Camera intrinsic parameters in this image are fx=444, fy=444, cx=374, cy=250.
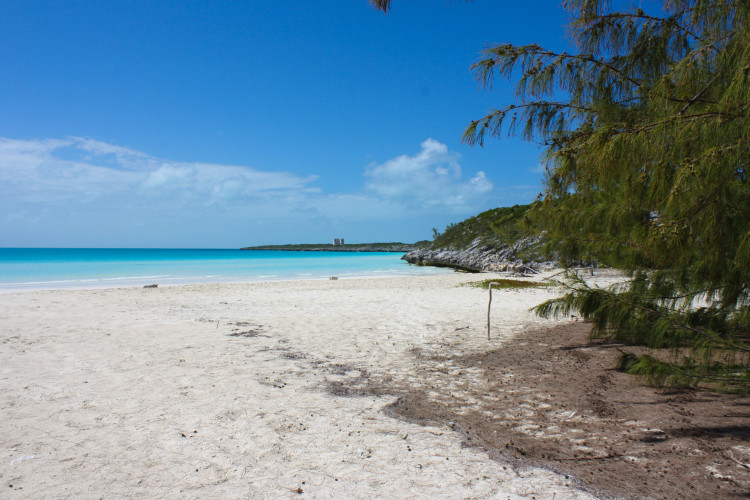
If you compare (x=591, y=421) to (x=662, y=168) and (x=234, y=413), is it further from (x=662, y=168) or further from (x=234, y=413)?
(x=234, y=413)

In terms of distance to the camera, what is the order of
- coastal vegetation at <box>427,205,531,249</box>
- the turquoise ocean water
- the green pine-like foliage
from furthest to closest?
coastal vegetation at <box>427,205,531,249</box> → the turquoise ocean water → the green pine-like foliage

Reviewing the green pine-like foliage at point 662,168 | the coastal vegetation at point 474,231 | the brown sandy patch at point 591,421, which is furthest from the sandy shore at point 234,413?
the coastal vegetation at point 474,231

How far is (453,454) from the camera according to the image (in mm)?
3238

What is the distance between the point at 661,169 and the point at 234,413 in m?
3.90

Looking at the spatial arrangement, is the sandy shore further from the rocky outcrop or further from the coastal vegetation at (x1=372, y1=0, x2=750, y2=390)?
the rocky outcrop

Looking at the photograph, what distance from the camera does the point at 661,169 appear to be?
2.79m

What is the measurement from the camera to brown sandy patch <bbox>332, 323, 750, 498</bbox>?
282 cm

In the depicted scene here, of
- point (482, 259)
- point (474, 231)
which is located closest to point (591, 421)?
point (482, 259)

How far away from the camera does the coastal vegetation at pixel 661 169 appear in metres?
2.75

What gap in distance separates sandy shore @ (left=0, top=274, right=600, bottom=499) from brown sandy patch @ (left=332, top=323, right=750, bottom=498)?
191mm

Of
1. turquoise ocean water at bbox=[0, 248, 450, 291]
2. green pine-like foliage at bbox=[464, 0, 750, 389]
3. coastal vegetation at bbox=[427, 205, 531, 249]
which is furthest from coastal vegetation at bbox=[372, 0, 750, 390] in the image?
coastal vegetation at bbox=[427, 205, 531, 249]

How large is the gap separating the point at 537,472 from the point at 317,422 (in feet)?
6.02

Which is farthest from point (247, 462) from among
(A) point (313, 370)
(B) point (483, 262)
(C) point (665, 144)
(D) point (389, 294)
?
(B) point (483, 262)

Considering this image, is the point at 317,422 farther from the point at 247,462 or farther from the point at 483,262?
the point at 483,262
